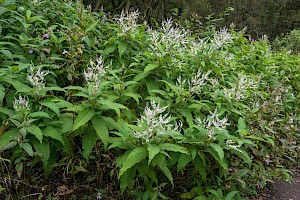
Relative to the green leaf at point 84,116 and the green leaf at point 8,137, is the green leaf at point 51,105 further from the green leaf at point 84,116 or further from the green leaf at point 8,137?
the green leaf at point 8,137

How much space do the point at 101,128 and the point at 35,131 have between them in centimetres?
48

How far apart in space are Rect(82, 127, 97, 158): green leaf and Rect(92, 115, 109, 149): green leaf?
0.14 m

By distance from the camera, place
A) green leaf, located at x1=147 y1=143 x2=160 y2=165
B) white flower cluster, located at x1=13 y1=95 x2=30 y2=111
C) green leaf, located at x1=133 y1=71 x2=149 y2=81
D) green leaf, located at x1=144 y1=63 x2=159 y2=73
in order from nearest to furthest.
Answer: green leaf, located at x1=147 y1=143 x2=160 y2=165 < white flower cluster, located at x1=13 y1=95 x2=30 y2=111 < green leaf, located at x1=144 y1=63 x2=159 y2=73 < green leaf, located at x1=133 y1=71 x2=149 y2=81

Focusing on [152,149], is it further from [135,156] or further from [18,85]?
[18,85]

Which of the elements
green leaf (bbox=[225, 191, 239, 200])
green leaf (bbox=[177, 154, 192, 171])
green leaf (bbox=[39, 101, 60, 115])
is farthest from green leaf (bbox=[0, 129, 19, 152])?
green leaf (bbox=[225, 191, 239, 200])

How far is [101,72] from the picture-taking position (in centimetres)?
283

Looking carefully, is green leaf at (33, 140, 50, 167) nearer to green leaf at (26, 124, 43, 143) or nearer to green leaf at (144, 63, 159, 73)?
green leaf at (26, 124, 43, 143)

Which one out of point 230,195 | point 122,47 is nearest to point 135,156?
point 230,195

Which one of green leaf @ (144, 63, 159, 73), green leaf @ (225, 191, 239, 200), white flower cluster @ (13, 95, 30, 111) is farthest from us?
green leaf @ (144, 63, 159, 73)

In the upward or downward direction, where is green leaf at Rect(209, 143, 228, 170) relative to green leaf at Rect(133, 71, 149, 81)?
downward

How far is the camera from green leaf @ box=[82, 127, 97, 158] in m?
2.58

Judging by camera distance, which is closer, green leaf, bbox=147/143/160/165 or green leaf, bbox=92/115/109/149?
green leaf, bbox=147/143/160/165

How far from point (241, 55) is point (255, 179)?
8.38 ft

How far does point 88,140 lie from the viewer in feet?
8.60
